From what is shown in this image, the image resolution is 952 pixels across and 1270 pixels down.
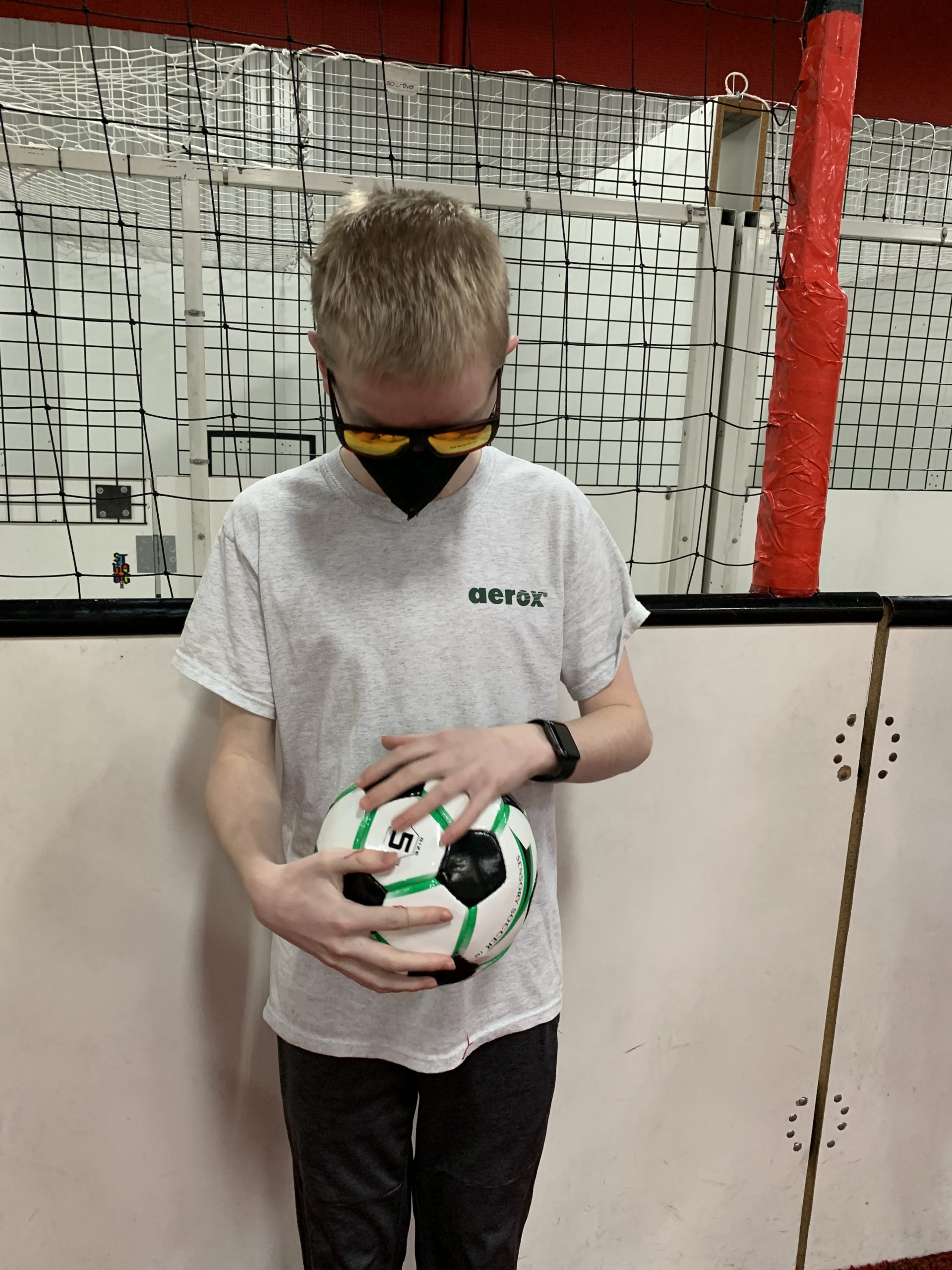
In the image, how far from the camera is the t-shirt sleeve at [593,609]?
3.45 ft

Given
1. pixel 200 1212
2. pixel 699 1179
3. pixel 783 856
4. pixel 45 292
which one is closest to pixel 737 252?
pixel 783 856

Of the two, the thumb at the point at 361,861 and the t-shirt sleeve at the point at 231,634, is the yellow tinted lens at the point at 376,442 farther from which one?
the thumb at the point at 361,861

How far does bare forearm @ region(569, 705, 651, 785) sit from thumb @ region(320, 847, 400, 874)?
26 centimetres

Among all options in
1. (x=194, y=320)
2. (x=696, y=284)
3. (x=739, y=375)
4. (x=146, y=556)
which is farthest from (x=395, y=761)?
(x=146, y=556)

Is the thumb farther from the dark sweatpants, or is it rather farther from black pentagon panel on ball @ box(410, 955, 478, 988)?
the dark sweatpants

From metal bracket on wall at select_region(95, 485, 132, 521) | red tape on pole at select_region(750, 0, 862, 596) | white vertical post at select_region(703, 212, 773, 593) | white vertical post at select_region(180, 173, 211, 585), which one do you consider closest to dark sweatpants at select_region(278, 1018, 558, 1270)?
red tape on pole at select_region(750, 0, 862, 596)

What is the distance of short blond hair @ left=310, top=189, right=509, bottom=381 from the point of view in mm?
823

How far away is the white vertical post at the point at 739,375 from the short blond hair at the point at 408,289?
1.10 metres

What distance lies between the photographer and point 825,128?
132 centimetres

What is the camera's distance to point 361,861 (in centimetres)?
81

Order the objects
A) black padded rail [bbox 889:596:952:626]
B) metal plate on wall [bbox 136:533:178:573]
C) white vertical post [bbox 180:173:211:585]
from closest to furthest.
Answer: black padded rail [bbox 889:596:952:626]
white vertical post [bbox 180:173:211:585]
metal plate on wall [bbox 136:533:178:573]

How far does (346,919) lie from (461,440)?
0.49 m

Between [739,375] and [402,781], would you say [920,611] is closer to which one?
[739,375]

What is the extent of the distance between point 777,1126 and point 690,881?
1.85 feet
